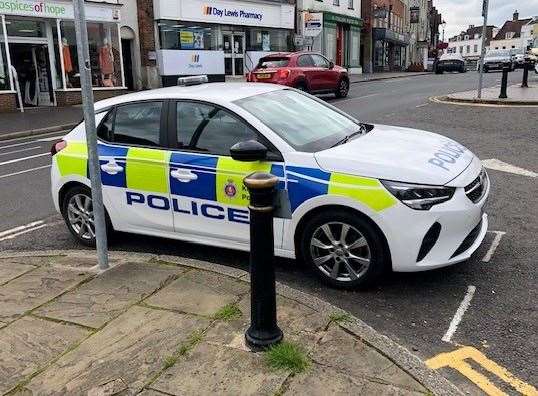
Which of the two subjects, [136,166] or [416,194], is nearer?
[416,194]

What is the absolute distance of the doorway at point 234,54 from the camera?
2817 centimetres

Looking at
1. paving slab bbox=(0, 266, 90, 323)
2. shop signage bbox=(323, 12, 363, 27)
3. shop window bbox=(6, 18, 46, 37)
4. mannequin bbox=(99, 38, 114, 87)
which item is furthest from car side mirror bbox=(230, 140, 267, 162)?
shop signage bbox=(323, 12, 363, 27)

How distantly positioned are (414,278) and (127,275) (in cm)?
227

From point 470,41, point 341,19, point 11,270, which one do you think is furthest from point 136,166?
point 470,41

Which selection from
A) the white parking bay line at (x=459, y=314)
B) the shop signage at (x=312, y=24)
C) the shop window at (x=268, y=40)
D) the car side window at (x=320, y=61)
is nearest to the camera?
the white parking bay line at (x=459, y=314)

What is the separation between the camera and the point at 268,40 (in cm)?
3083

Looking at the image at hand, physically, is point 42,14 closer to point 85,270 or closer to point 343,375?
point 85,270

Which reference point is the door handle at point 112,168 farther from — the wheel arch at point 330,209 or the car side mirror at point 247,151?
the car side mirror at point 247,151

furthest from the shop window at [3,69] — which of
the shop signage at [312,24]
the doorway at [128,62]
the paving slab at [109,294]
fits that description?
the shop signage at [312,24]

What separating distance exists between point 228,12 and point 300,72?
11640 millimetres

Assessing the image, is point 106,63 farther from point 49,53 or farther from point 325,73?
point 325,73

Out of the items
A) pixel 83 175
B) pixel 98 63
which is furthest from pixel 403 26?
pixel 83 175

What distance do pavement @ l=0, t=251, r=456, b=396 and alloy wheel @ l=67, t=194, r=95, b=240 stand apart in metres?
0.85

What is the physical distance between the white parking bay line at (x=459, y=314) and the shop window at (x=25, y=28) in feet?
62.5
